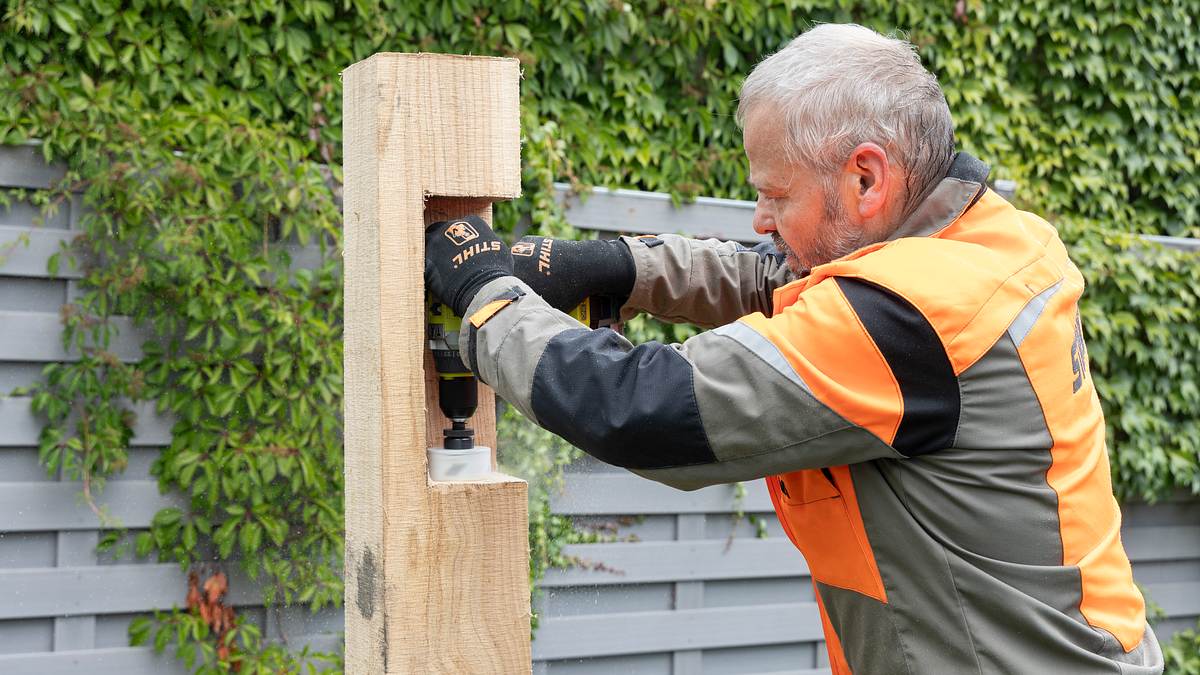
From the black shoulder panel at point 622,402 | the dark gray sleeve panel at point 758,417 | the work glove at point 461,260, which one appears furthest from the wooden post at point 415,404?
the dark gray sleeve panel at point 758,417

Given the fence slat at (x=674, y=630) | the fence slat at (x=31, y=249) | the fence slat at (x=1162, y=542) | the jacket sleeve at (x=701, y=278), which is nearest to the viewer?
the jacket sleeve at (x=701, y=278)

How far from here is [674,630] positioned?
3873 millimetres

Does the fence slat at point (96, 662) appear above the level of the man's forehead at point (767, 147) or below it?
below

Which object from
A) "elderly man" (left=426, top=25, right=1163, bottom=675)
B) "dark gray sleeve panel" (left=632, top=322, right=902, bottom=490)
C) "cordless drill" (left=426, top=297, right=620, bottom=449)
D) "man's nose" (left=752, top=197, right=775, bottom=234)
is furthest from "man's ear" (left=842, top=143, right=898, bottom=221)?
"cordless drill" (left=426, top=297, right=620, bottom=449)

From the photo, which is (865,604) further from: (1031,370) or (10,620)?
(10,620)

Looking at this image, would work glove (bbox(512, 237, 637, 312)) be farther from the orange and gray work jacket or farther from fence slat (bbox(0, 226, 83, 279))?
fence slat (bbox(0, 226, 83, 279))

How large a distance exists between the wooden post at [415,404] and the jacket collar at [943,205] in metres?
0.54

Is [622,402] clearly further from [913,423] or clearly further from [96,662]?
[96,662]

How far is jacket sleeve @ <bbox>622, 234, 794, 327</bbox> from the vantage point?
1.91 meters

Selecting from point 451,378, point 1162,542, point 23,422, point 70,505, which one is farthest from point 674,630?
point 451,378

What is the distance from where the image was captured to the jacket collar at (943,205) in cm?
154

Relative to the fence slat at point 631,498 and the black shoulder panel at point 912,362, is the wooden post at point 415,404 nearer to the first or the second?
the black shoulder panel at point 912,362

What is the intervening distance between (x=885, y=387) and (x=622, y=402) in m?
0.31

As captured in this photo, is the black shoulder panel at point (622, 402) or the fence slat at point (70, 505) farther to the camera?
the fence slat at point (70, 505)
